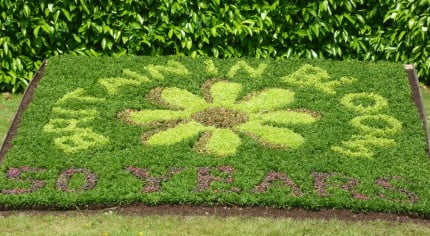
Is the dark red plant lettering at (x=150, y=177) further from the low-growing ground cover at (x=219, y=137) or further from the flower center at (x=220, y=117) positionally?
the flower center at (x=220, y=117)

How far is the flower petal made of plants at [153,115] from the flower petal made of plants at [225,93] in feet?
1.39

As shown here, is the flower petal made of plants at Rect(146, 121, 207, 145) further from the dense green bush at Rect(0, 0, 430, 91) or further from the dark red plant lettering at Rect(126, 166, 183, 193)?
the dense green bush at Rect(0, 0, 430, 91)

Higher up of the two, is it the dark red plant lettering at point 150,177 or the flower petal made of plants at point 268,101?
the flower petal made of plants at point 268,101

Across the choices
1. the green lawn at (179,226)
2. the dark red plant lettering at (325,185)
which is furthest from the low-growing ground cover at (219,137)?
the green lawn at (179,226)

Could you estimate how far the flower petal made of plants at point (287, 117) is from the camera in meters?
7.06

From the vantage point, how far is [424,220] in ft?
18.2

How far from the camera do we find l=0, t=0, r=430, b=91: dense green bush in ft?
27.5

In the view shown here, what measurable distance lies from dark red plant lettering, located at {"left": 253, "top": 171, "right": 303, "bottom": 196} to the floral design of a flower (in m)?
0.55

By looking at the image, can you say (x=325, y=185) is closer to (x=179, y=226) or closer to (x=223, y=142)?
(x=223, y=142)

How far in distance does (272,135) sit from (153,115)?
1240 mm

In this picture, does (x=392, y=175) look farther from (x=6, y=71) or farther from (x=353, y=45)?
(x=6, y=71)

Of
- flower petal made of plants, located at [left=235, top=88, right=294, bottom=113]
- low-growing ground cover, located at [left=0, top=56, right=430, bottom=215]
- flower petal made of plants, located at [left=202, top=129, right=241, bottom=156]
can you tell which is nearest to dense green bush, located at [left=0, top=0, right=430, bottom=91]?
low-growing ground cover, located at [left=0, top=56, right=430, bottom=215]

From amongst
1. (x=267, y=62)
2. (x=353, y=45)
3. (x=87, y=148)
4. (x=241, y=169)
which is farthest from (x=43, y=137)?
(x=353, y=45)

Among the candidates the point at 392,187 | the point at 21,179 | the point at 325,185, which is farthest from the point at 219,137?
the point at 21,179
